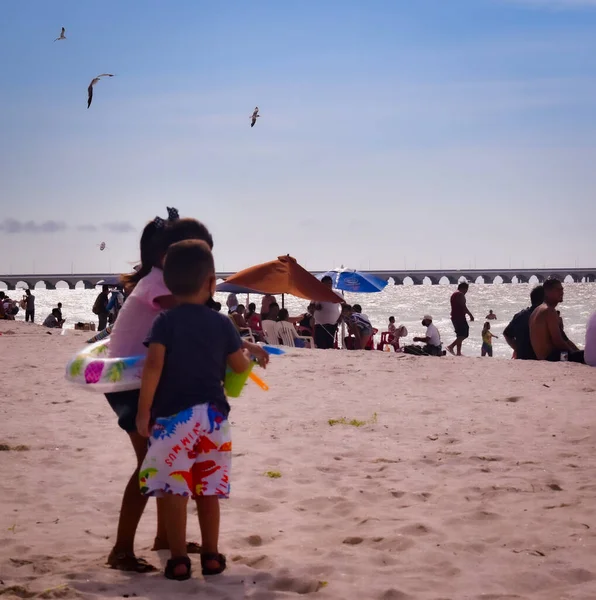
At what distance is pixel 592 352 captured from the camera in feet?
33.0

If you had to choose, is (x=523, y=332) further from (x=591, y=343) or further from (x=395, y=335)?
(x=395, y=335)

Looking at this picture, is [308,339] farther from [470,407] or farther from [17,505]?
[17,505]

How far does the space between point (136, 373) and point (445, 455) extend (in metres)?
3.09

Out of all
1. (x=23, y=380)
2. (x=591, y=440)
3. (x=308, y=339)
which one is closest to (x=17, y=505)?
(x=591, y=440)

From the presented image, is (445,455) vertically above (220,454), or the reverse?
(220,454)

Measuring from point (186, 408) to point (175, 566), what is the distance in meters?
0.66

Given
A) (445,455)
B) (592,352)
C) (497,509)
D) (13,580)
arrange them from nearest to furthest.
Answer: (13,580) → (497,509) → (445,455) → (592,352)

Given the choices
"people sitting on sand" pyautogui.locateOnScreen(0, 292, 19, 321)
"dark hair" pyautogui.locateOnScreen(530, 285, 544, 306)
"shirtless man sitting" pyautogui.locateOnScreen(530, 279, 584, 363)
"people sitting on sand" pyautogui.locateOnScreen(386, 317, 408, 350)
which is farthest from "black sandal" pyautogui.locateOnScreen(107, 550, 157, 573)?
"people sitting on sand" pyautogui.locateOnScreen(0, 292, 19, 321)

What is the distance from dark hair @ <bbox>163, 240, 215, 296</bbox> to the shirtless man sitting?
23.6 ft

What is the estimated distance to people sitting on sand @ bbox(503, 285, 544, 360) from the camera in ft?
36.9

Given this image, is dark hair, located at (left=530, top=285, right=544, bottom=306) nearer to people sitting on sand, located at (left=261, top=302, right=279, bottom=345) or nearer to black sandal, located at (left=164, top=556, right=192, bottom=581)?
people sitting on sand, located at (left=261, top=302, right=279, bottom=345)

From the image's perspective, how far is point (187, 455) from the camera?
356 centimetres

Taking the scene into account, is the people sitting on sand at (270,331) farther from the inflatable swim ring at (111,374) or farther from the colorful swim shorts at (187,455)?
the colorful swim shorts at (187,455)

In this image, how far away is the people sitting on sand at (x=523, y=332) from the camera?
36.9 feet
